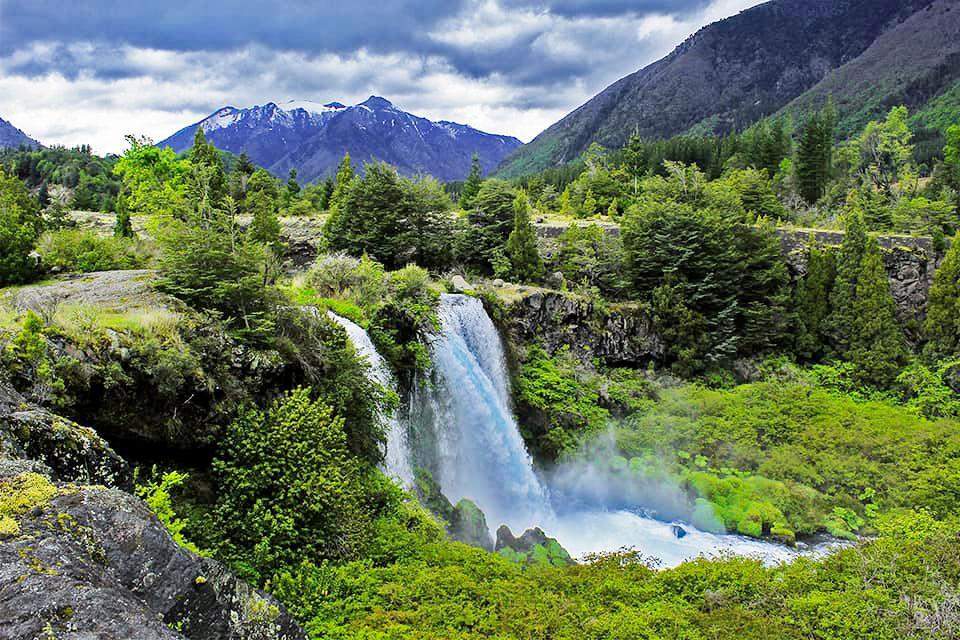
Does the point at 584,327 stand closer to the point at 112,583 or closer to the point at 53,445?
the point at 53,445

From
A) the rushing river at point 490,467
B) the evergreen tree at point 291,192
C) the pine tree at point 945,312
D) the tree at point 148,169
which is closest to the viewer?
the rushing river at point 490,467

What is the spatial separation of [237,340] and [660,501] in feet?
38.0

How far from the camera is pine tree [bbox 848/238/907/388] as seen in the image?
61.8ft

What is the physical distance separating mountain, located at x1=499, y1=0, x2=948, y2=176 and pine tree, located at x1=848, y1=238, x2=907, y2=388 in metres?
127

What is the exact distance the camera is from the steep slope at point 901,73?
318 ft

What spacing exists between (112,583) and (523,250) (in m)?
19.3

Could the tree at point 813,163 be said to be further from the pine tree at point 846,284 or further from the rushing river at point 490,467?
the rushing river at point 490,467

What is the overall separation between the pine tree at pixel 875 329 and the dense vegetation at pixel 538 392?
9cm

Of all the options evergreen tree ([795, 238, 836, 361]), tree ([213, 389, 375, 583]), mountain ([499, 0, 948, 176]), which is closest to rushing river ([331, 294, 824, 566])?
tree ([213, 389, 375, 583])

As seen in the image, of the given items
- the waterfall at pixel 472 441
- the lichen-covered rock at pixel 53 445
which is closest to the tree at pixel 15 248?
the lichen-covered rock at pixel 53 445

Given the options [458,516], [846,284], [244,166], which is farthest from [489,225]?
[244,166]

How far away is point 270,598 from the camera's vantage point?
4.39 m

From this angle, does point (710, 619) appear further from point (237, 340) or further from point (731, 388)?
point (731, 388)

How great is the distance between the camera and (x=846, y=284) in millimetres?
20422
